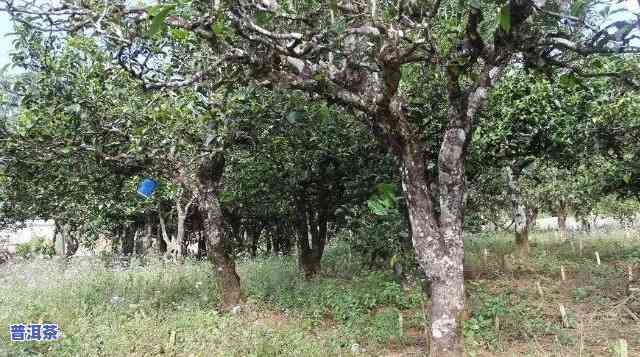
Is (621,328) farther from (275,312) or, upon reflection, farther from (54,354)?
(54,354)

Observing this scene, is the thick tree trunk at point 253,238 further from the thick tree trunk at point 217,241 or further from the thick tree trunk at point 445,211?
the thick tree trunk at point 445,211

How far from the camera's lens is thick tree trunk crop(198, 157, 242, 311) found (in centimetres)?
888

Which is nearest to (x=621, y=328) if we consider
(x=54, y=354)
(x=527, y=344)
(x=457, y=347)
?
(x=527, y=344)

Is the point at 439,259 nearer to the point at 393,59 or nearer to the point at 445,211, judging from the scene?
the point at 445,211

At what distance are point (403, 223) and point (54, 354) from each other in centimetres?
643

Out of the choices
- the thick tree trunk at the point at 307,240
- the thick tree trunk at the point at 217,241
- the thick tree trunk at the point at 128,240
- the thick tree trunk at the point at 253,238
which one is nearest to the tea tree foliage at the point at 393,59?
the thick tree trunk at the point at 217,241

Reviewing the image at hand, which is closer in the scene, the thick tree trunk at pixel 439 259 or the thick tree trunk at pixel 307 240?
the thick tree trunk at pixel 439 259

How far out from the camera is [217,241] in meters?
8.86

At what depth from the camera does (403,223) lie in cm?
1016

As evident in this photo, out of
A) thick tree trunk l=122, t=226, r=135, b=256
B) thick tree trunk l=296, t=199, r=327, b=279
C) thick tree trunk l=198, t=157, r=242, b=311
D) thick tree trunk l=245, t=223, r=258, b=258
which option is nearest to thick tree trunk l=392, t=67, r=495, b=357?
thick tree trunk l=198, t=157, r=242, b=311

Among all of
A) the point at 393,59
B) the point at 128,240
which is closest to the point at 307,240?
the point at 393,59

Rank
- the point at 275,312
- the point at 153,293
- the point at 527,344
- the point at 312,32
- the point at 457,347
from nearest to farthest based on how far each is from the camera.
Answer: the point at 312,32 → the point at 457,347 → the point at 527,344 → the point at 275,312 → the point at 153,293

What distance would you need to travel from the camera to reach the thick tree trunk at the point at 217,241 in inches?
350

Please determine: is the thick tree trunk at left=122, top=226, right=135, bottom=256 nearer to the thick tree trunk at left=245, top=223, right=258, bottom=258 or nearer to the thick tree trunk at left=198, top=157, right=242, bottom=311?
the thick tree trunk at left=245, top=223, right=258, bottom=258
